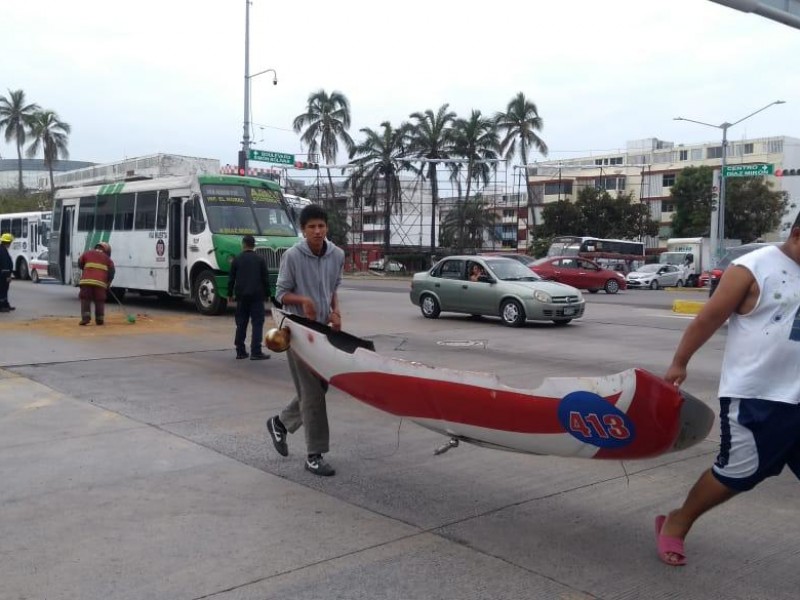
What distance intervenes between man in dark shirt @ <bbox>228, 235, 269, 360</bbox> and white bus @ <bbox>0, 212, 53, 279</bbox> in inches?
933

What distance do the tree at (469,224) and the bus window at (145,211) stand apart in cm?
4398

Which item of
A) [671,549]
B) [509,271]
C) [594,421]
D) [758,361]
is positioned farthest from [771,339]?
[509,271]

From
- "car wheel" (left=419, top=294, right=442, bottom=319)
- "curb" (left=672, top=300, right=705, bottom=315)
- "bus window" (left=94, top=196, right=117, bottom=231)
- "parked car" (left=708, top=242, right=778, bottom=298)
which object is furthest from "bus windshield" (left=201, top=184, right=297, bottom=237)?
"curb" (left=672, top=300, right=705, bottom=315)

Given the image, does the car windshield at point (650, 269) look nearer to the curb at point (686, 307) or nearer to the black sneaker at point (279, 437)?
the curb at point (686, 307)

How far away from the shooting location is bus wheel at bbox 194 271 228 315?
56.1ft

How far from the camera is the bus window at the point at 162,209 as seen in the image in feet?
60.2

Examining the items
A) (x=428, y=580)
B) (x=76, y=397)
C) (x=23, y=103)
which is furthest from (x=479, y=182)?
(x=428, y=580)

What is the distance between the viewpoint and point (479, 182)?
63.3 metres

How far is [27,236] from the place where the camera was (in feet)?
111

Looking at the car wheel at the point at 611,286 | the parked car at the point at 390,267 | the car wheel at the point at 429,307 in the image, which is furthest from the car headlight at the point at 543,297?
the parked car at the point at 390,267

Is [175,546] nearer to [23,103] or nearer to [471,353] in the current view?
[471,353]

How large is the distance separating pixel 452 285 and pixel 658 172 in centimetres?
6231

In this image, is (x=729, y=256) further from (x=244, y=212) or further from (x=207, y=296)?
(x=207, y=296)

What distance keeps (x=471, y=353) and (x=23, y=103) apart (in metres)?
69.2
